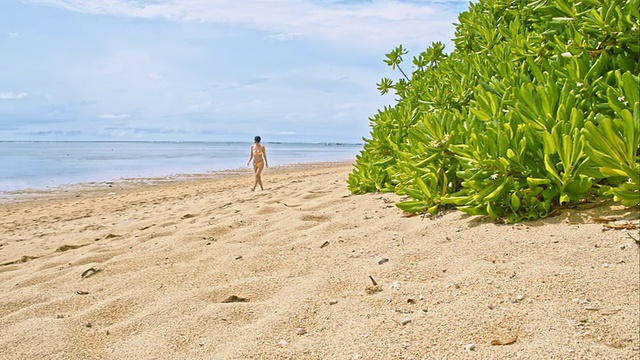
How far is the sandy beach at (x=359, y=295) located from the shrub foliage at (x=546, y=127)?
16cm

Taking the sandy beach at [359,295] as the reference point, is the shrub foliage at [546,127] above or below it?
above

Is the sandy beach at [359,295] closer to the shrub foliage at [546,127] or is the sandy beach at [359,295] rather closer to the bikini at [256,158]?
the shrub foliage at [546,127]

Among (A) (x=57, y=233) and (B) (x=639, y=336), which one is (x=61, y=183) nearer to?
(A) (x=57, y=233)

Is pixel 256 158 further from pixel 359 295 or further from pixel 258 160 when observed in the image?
pixel 359 295

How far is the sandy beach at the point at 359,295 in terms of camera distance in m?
1.62

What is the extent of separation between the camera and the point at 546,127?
2422mm

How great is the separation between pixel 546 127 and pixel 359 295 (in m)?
1.24

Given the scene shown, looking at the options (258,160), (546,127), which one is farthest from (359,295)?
(258,160)

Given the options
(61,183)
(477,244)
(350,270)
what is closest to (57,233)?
(350,270)

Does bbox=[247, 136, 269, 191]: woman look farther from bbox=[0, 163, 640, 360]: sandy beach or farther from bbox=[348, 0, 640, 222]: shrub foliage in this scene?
bbox=[348, 0, 640, 222]: shrub foliage

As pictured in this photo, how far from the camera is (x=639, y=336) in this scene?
1438 millimetres

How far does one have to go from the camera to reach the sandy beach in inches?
63.7

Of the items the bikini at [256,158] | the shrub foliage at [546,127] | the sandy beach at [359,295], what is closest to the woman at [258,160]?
the bikini at [256,158]

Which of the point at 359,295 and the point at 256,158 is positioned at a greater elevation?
the point at 256,158
